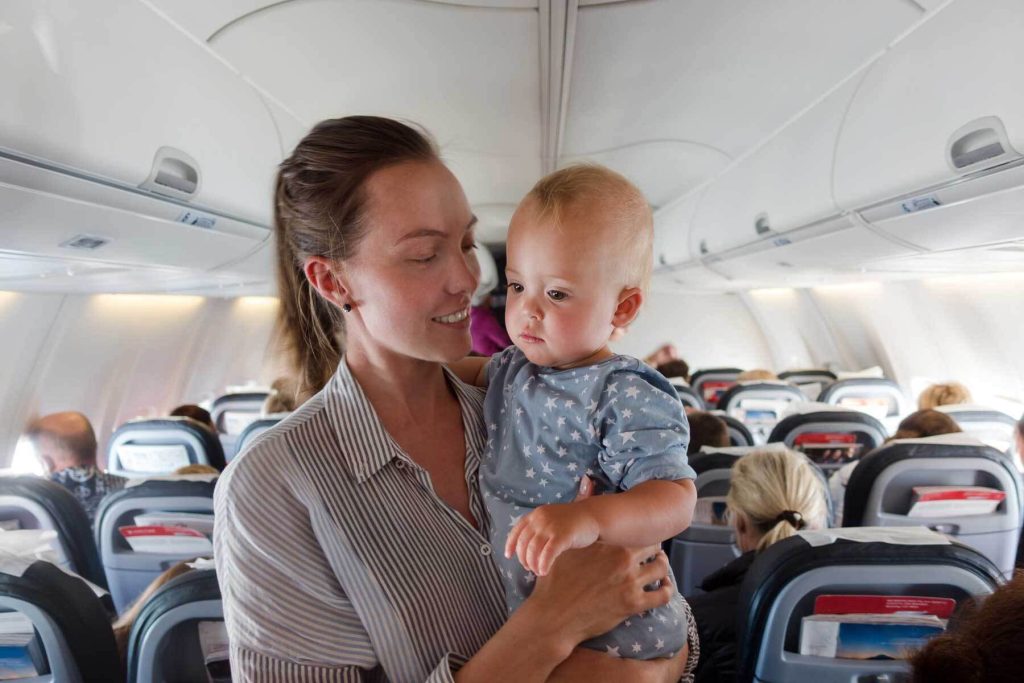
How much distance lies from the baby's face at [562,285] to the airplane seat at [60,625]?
1427 mm

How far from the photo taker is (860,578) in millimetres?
1833

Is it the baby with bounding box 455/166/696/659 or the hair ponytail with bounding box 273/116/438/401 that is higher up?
the hair ponytail with bounding box 273/116/438/401

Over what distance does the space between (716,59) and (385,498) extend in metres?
3.50

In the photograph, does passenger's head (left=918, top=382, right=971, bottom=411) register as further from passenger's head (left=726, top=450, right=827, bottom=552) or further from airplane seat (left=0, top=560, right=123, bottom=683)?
airplane seat (left=0, top=560, right=123, bottom=683)

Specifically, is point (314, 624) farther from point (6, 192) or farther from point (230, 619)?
point (6, 192)

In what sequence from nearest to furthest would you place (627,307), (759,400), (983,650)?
1. (983,650)
2. (627,307)
3. (759,400)

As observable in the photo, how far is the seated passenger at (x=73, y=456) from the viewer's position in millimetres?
5219

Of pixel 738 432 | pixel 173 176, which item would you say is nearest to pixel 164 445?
pixel 173 176

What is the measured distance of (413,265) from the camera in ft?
4.58

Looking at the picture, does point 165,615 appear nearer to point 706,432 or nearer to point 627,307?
point 627,307

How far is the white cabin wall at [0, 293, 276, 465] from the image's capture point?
19.2 feet

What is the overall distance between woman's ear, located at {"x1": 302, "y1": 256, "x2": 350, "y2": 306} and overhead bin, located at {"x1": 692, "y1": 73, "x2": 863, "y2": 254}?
3.47m

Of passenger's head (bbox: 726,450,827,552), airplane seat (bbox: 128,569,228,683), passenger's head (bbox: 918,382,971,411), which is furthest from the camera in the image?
passenger's head (bbox: 918,382,971,411)

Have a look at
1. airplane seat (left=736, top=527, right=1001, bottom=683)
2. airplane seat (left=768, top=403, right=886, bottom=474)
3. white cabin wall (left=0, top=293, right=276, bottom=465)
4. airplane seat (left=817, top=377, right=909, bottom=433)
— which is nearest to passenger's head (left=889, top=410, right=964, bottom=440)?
airplane seat (left=768, top=403, right=886, bottom=474)
